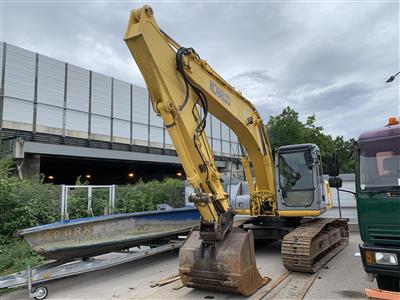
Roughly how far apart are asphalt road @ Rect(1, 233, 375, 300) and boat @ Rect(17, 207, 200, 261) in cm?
52

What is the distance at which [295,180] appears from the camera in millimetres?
8141

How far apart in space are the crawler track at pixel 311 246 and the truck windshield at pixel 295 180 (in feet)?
2.00

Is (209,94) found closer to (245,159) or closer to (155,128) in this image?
(245,159)

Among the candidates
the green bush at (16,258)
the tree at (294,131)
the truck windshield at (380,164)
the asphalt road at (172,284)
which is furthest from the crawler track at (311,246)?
the tree at (294,131)

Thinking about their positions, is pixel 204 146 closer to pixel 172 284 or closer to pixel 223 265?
pixel 223 265

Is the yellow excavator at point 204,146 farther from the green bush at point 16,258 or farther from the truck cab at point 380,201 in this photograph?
the green bush at point 16,258

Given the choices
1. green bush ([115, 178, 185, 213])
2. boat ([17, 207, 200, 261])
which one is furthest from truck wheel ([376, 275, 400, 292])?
green bush ([115, 178, 185, 213])

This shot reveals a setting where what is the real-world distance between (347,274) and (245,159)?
136 inches

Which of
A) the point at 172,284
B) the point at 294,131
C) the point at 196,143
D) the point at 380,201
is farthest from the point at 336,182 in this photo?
the point at 294,131

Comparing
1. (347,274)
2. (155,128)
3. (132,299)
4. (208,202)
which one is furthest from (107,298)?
(155,128)

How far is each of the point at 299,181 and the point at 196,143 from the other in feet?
12.2

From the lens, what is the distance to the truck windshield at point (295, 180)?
7.95 m

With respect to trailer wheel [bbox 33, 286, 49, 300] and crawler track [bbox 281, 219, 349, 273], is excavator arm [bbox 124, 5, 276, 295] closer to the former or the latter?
crawler track [bbox 281, 219, 349, 273]

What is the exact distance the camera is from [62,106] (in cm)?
1780
